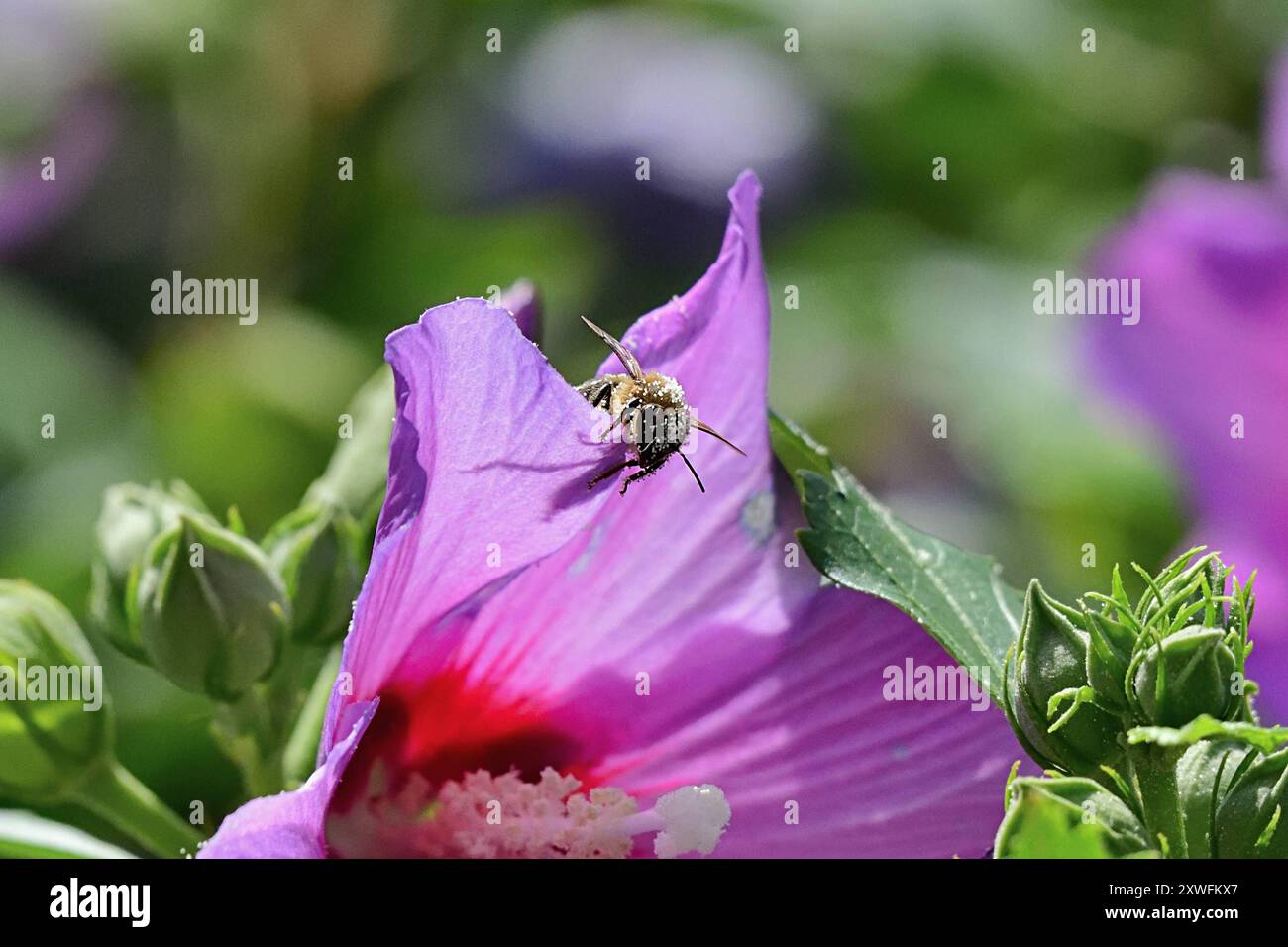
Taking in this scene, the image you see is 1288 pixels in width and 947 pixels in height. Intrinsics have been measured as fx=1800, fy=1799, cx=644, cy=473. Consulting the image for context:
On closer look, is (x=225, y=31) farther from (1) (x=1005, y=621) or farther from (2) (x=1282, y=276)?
(1) (x=1005, y=621)

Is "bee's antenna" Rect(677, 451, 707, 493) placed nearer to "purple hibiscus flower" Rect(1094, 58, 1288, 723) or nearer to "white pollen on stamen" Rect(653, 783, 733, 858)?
"white pollen on stamen" Rect(653, 783, 733, 858)

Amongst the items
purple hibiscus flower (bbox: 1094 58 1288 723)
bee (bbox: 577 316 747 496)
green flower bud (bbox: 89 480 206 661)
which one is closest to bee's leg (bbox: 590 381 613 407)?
bee (bbox: 577 316 747 496)

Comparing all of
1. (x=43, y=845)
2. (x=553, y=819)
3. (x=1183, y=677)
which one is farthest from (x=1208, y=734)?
(x=43, y=845)

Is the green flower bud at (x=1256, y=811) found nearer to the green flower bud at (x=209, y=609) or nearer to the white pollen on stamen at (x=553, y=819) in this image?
the white pollen on stamen at (x=553, y=819)

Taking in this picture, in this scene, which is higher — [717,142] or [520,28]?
[520,28]

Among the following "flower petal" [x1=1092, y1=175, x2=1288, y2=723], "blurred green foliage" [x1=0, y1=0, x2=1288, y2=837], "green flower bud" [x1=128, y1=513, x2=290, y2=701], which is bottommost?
"green flower bud" [x1=128, y1=513, x2=290, y2=701]

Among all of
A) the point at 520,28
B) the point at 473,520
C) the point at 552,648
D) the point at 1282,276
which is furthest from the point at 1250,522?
the point at 520,28

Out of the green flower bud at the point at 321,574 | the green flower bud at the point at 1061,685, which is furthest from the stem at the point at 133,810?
the green flower bud at the point at 1061,685
